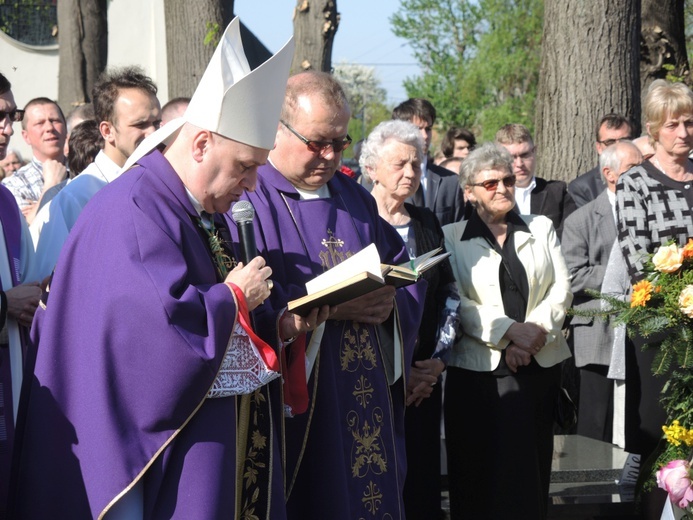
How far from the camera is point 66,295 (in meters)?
3.34

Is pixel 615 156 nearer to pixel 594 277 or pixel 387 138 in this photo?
pixel 594 277

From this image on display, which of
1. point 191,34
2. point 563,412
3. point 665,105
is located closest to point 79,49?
point 191,34

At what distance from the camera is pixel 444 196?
7465 millimetres

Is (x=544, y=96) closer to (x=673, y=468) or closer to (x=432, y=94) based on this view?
(x=673, y=468)

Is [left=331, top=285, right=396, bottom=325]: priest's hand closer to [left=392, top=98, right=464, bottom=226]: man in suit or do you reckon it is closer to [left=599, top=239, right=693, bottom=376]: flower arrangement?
[left=599, top=239, right=693, bottom=376]: flower arrangement

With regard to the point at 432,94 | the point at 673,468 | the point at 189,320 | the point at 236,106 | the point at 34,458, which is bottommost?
the point at 673,468

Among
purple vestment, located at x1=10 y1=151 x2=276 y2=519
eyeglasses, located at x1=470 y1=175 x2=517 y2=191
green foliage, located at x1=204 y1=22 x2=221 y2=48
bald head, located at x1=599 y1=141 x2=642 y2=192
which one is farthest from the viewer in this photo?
green foliage, located at x1=204 y1=22 x2=221 y2=48

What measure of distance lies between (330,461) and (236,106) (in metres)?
1.54

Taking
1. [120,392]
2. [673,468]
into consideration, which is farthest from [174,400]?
[673,468]

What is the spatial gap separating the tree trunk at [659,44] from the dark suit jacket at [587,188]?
11.5 feet

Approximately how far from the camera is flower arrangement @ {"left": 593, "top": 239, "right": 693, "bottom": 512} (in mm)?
4938

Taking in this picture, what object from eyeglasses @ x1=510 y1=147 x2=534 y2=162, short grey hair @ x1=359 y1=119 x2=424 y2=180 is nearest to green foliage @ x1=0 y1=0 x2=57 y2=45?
eyeglasses @ x1=510 y1=147 x2=534 y2=162

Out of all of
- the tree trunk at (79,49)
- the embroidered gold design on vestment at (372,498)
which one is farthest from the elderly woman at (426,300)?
the tree trunk at (79,49)

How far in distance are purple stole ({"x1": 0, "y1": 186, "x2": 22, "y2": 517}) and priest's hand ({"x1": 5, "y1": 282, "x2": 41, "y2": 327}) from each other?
0.37 feet
